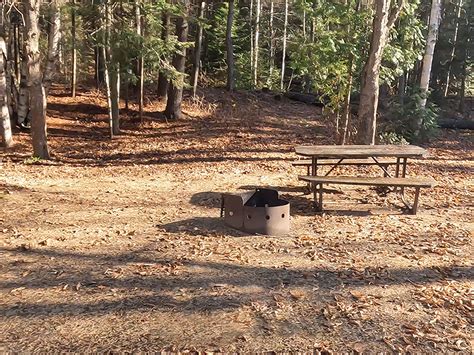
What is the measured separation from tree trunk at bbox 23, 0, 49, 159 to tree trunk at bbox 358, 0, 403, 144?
Answer: 7.27 m

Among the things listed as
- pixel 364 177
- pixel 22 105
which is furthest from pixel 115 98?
pixel 364 177

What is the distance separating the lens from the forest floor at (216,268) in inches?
134

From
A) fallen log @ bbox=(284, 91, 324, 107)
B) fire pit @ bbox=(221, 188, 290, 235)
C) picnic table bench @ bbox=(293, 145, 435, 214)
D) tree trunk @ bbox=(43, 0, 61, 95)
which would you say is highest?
tree trunk @ bbox=(43, 0, 61, 95)

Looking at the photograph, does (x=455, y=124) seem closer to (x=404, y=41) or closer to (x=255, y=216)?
(x=404, y=41)

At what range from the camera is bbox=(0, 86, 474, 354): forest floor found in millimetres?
3414

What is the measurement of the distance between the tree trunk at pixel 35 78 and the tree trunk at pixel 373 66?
727 centimetres

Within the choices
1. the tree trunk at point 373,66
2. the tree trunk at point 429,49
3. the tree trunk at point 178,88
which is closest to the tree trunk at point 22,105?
the tree trunk at point 178,88

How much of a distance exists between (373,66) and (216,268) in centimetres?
698

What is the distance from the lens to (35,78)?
34.3 feet

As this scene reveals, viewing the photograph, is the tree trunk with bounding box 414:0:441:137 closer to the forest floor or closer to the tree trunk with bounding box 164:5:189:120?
the forest floor

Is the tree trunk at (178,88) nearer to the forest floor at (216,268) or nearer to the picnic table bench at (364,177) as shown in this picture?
the forest floor at (216,268)

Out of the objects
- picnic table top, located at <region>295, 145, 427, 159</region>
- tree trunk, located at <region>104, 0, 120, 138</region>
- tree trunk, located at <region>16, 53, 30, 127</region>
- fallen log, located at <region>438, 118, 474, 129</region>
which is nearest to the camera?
picnic table top, located at <region>295, 145, 427, 159</region>

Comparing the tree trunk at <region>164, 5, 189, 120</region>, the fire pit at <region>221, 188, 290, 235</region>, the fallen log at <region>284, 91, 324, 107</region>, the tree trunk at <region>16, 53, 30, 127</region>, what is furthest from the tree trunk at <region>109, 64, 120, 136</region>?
the fallen log at <region>284, 91, 324, 107</region>

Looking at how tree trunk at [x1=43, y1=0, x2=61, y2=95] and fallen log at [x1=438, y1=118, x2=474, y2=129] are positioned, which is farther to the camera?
fallen log at [x1=438, y1=118, x2=474, y2=129]
